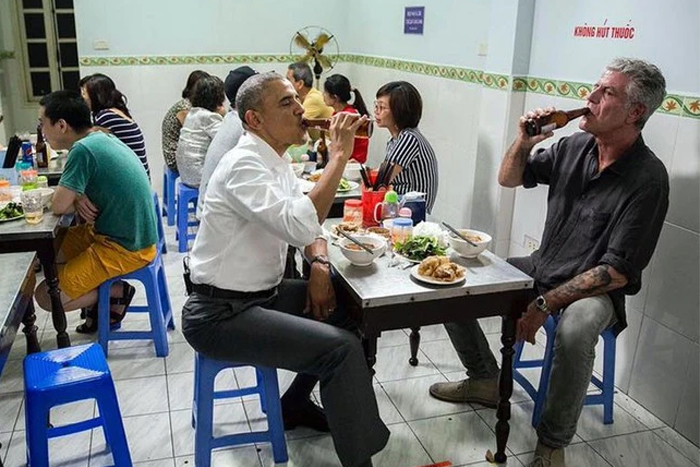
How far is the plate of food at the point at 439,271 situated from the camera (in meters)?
1.78

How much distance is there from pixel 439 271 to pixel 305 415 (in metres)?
0.83

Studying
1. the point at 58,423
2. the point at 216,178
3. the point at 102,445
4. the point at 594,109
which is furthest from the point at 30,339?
the point at 594,109

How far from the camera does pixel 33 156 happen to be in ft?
11.0

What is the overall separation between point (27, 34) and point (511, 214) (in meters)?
4.87

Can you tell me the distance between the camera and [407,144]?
2805 millimetres

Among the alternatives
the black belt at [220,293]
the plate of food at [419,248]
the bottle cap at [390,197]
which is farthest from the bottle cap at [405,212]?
the black belt at [220,293]

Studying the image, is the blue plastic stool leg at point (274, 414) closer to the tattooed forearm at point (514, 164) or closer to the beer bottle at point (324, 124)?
the beer bottle at point (324, 124)

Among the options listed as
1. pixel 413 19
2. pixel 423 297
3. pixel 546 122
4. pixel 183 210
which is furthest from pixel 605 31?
pixel 183 210

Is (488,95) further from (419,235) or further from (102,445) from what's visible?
(102,445)

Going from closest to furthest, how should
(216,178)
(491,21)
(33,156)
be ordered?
(216,178) < (491,21) < (33,156)

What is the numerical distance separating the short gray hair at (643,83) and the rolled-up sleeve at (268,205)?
3.71ft

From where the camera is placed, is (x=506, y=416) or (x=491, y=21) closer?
(x=506, y=416)

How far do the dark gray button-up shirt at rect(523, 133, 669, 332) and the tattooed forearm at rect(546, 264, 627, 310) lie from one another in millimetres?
Answer: 32

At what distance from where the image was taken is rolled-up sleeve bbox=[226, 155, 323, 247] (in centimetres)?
173
